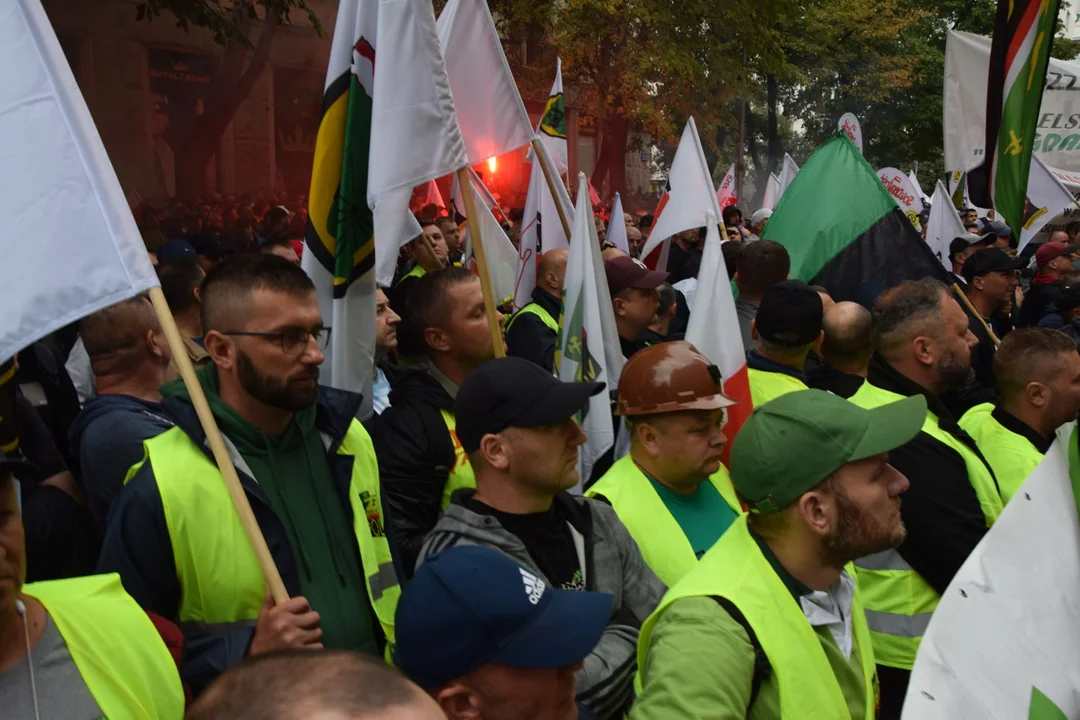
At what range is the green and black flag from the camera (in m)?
6.45

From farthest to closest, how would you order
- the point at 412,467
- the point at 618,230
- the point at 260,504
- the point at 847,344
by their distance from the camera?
the point at 618,230 → the point at 847,344 → the point at 412,467 → the point at 260,504

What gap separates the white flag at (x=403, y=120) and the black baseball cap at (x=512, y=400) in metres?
1.11

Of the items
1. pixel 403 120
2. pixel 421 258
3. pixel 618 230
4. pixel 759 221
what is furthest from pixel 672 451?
pixel 759 221

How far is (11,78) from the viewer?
2.72 metres

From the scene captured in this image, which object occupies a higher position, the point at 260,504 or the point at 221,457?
the point at 221,457

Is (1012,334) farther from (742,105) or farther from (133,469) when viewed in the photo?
(742,105)

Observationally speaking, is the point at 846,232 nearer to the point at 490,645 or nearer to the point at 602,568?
the point at 602,568

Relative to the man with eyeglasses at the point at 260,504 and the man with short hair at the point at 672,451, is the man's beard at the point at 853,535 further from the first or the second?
the man with eyeglasses at the point at 260,504

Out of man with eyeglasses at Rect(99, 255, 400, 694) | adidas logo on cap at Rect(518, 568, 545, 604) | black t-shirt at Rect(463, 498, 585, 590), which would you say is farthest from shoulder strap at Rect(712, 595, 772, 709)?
man with eyeglasses at Rect(99, 255, 400, 694)

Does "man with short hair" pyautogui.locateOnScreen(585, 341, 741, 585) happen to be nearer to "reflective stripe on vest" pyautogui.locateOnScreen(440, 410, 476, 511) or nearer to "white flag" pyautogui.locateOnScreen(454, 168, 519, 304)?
"reflective stripe on vest" pyautogui.locateOnScreen(440, 410, 476, 511)

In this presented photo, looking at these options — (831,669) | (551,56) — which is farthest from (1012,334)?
(551,56)

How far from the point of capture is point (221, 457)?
109 inches

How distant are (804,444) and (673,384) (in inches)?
42.6

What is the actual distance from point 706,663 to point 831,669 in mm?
370
